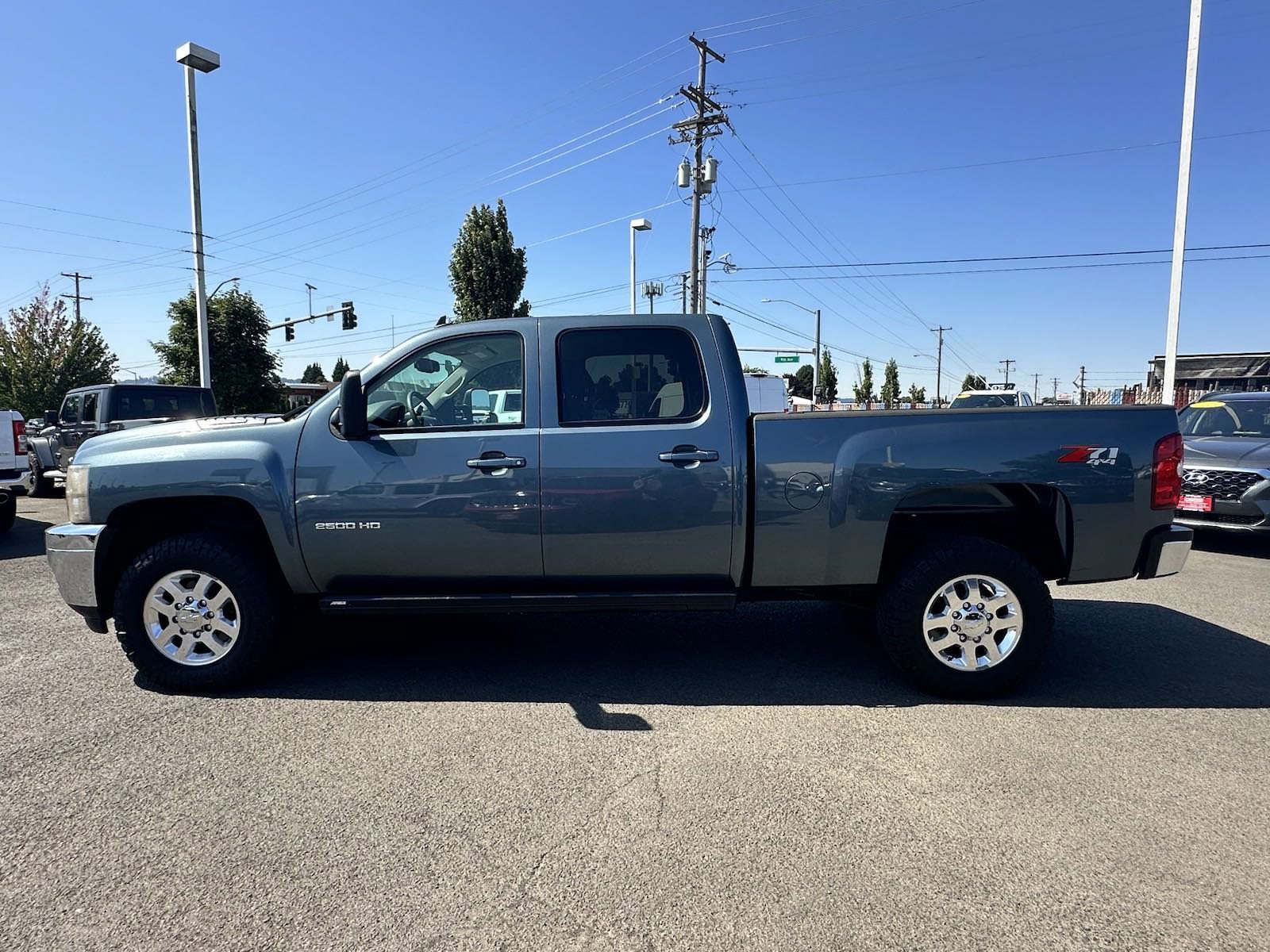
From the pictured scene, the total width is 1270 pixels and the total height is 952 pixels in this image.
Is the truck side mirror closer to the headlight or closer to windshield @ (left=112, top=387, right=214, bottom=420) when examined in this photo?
the headlight

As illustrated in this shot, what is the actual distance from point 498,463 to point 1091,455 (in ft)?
10.2

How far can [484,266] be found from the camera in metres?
24.4

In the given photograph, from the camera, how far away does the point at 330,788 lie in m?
3.11

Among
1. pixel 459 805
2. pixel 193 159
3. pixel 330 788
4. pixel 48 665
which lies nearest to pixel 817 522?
pixel 459 805

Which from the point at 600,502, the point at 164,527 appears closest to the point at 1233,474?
the point at 600,502

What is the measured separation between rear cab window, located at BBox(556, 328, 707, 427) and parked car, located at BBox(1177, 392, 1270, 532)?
5970mm

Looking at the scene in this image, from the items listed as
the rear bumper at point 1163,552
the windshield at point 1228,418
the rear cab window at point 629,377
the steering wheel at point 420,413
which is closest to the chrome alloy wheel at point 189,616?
the steering wheel at point 420,413

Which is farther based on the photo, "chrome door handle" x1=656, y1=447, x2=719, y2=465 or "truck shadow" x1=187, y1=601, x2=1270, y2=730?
"truck shadow" x1=187, y1=601, x2=1270, y2=730

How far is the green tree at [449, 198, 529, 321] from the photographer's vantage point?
24.4 meters

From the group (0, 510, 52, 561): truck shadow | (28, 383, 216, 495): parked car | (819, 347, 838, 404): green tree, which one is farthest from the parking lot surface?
(819, 347, 838, 404): green tree

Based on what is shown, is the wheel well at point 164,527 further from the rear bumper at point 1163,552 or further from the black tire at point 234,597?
the rear bumper at point 1163,552

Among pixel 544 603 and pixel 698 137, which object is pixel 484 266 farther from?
pixel 544 603

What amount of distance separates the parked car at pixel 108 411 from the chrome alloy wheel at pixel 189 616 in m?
7.78

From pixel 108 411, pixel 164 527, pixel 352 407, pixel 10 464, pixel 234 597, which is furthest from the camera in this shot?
pixel 108 411
